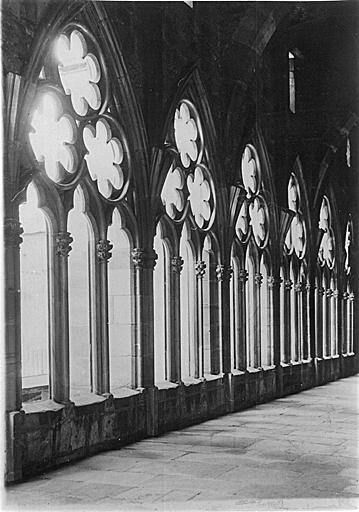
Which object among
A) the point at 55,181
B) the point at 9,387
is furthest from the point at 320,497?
the point at 55,181

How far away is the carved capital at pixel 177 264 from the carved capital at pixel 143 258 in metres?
0.71

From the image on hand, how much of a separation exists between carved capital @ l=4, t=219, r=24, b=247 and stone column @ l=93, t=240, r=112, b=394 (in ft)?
5.37

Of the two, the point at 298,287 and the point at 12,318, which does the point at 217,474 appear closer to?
the point at 12,318

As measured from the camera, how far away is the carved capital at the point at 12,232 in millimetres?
6117

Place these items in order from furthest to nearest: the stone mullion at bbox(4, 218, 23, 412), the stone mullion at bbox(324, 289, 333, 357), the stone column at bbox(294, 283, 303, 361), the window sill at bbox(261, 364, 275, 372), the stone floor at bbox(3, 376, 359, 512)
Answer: the stone mullion at bbox(324, 289, 333, 357), the stone column at bbox(294, 283, 303, 361), the window sill at bbox(261, 364, 275, 372), the stone mullion at bbox(4, 218, 23, 412), the stone floor at bbox(3, 376, 359, 512)

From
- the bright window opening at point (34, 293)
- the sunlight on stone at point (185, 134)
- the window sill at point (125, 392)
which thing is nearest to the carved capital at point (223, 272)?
the sunlight on stone at point (185, 134)

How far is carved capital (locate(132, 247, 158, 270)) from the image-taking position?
8.49 meters

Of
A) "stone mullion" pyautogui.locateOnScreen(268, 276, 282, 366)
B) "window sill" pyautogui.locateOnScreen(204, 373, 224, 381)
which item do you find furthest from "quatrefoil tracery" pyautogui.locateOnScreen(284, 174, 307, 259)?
"window sill" pyautogui.locateOnScreen(204, 373, 224, 381)

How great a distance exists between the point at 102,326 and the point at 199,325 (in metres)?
2.63

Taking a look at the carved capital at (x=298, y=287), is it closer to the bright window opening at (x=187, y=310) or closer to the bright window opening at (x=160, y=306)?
the bright window opening at (x=187, y=310)

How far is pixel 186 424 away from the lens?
30.6 feet

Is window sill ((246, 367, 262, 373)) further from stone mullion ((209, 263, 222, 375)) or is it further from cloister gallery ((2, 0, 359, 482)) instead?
stone mullion ((209, 263, 222, 375))

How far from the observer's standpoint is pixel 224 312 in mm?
10883

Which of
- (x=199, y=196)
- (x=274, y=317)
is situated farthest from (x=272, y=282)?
(x=199, y=196)
